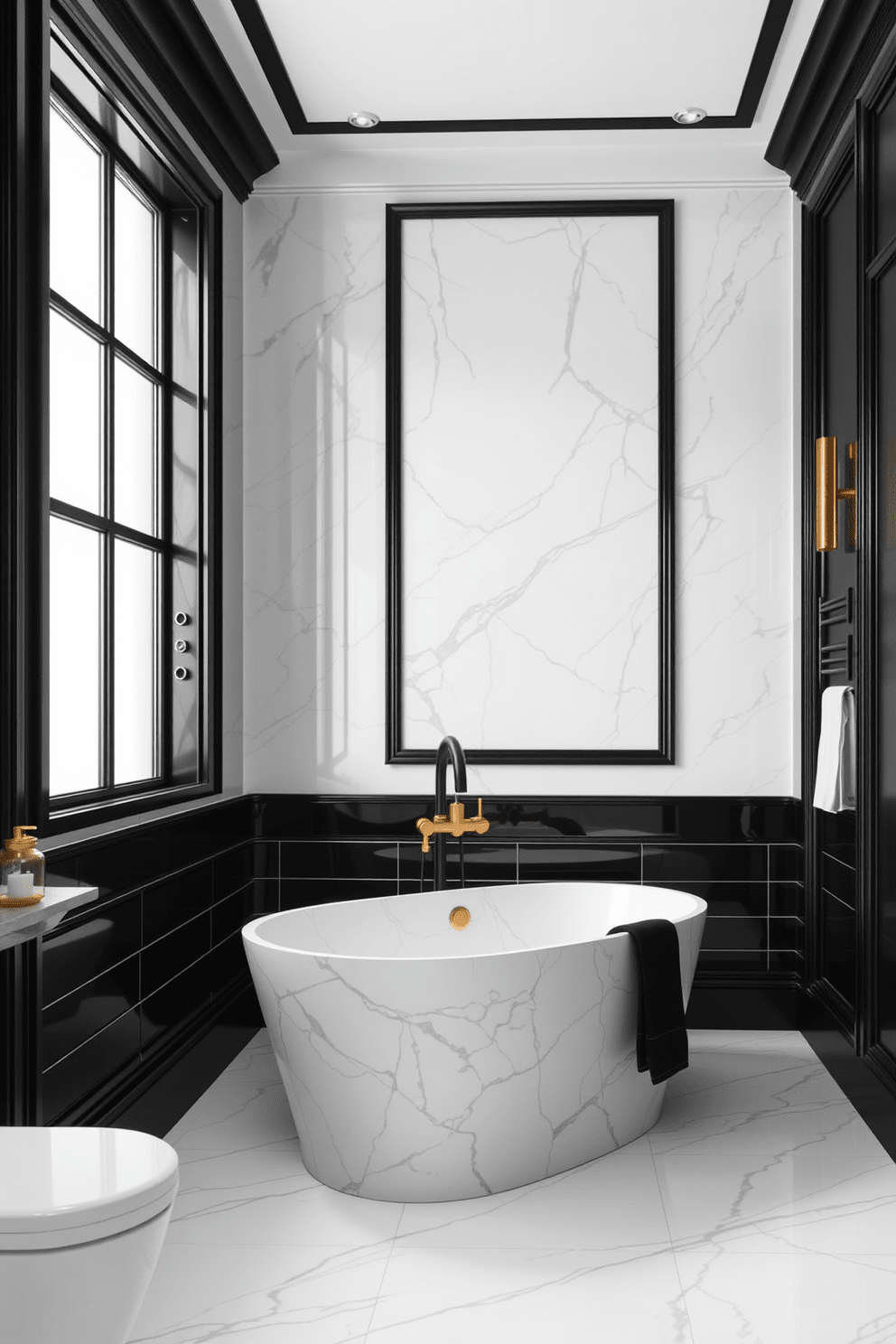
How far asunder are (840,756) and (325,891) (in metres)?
1.69

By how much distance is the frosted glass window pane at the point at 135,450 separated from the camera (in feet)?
9.87

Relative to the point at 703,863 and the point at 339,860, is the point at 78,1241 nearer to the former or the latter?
the point at 339,860

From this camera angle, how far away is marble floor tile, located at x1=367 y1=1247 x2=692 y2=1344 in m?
1.91

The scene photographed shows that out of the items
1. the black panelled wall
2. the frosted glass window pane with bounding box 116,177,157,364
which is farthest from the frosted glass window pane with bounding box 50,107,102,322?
the black panelled wall

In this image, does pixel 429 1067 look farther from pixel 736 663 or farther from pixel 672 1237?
pixel 736 663

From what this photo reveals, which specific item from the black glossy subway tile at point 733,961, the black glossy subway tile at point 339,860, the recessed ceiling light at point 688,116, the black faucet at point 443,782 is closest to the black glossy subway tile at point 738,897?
the black glossy subway tile at point 733,961

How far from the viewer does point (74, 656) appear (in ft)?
8.80

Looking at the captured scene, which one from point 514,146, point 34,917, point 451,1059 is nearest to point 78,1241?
point 34,917

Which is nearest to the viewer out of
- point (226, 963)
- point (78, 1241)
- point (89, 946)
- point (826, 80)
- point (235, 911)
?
point (78, 1241)

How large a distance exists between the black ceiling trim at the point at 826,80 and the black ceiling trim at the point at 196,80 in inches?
62.7

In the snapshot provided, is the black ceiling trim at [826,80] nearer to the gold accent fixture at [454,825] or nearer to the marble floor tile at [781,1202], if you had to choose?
the gold accent fixture at [454,825]

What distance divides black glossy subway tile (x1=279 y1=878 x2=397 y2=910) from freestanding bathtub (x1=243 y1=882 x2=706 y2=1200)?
1.08 m

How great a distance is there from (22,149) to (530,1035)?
80.3 inches

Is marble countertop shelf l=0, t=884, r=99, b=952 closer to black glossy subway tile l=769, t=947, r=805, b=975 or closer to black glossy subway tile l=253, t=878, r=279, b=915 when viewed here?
black glossy subway tile l=253, t=878, r=279, b=915
